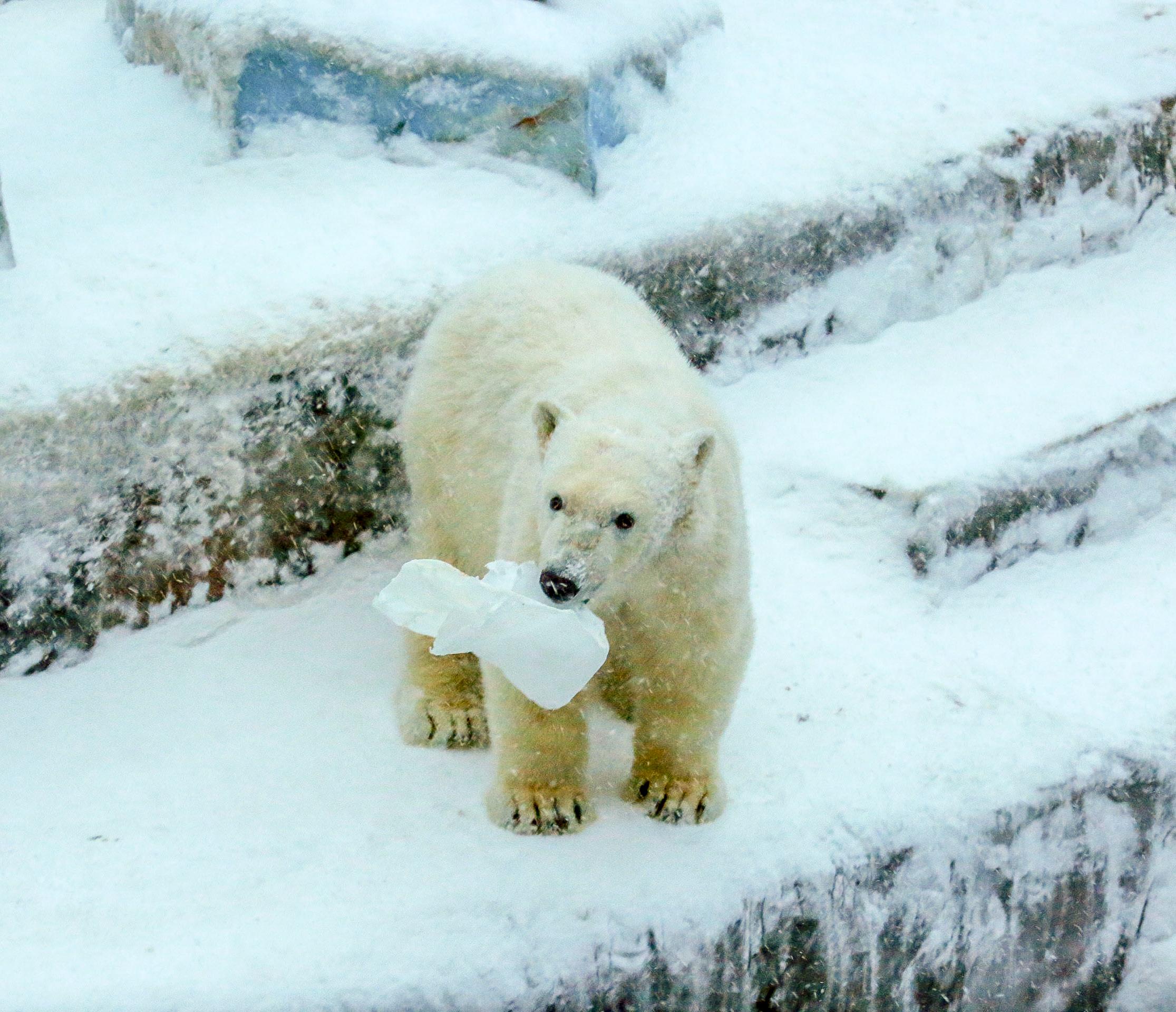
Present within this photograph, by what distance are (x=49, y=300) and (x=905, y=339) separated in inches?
145

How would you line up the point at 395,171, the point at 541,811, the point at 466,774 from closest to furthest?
the point at 541,811, the point at 466,774, the point at 395,171

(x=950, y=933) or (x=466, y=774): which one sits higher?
(x=466, y=774)

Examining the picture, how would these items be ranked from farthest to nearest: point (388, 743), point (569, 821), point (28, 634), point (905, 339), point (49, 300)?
1. point (905, 339)
2. point (49, 300)
3. point (28, 634)
4. point (388, 743)
5. point (569, 821)

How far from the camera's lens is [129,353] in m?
4.44

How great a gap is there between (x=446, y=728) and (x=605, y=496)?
51.0 inches

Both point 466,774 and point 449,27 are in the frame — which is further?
point 449,27

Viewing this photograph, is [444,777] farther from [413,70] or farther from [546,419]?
[413,70]

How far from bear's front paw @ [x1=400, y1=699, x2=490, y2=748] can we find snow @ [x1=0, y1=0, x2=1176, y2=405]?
1.55 metres

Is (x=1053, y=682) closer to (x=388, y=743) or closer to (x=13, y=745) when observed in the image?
(x=388, y=743)

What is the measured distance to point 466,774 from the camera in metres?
3.71

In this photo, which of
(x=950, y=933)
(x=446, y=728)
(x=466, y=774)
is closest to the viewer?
(x=950, y=933)

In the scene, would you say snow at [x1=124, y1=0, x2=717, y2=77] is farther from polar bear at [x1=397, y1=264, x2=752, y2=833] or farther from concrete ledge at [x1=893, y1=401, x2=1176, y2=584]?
concrete ledge at [x1=893, y1=401, x2=1176, y2=584]

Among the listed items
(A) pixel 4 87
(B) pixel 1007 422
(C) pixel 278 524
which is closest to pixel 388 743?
(C) pixel 278 524

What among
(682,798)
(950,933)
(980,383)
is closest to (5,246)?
(682,798)
